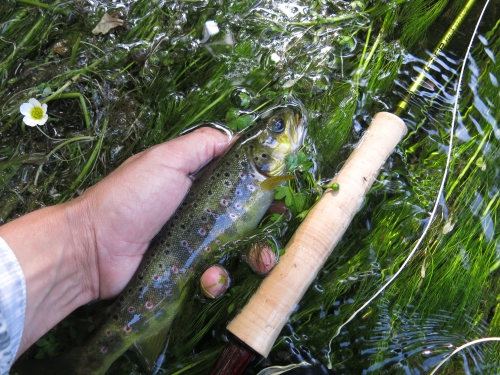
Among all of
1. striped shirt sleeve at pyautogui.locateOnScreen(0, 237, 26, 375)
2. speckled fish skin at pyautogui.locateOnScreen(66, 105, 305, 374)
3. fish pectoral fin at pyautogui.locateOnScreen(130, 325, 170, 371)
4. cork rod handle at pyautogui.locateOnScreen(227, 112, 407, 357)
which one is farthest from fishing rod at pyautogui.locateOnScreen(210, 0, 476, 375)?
striped shirt sleeve at pyautogui.locateOnScreen(0, 237, 26, 375)

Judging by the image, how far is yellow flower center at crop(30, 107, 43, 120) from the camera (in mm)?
2799

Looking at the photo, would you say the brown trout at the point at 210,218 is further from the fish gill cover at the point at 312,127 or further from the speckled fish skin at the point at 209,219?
the fish gill cover at the point at 312,127

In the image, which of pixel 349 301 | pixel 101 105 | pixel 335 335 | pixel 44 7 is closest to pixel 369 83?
pixel 349 301

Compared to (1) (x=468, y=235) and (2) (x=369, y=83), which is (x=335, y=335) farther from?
(2) (x=369, y=83)

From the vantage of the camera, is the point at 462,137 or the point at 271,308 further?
the point at 462,137

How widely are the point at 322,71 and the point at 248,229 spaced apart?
1.36 m

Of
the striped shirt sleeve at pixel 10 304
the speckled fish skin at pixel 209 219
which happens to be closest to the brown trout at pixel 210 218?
the speckled fish skin at pixel 209 219

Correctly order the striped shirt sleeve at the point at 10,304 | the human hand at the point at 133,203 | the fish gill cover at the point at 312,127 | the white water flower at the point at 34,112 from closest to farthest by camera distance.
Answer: the striped shirt sleeve at the point at 10,304, the human hand at the point at 133,203, the fish gill cover at the point at 312,127, the white water flower at the point at 34,112

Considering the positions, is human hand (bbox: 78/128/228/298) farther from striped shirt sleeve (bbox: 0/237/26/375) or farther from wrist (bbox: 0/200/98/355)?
striped shirt sleeve (bbox: 0/237/26/375)

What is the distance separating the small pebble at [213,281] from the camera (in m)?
2.46

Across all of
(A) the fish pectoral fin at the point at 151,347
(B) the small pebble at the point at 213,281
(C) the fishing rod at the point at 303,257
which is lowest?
(A) the fish pectoral fin at the point at 151,347

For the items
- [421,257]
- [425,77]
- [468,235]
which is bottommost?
[421,257]

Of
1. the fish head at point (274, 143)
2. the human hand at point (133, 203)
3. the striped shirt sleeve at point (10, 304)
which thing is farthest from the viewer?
the fish head at point (274, 143)

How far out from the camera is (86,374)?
2359 millimetres
